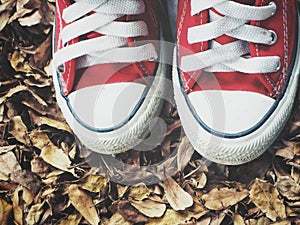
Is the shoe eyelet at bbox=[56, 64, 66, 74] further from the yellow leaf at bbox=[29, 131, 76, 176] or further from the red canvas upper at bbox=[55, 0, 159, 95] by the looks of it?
the yellow leaf at bbox=[29, 131, 76, 176]

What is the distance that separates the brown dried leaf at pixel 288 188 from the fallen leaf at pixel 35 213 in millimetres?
357

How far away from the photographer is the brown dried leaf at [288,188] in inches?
32.4

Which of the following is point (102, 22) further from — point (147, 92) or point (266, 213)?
point (266, 213)

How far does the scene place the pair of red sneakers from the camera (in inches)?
30.3

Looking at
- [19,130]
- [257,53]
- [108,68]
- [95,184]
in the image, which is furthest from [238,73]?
[19,130]

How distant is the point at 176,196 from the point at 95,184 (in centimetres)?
13

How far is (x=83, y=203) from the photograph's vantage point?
0.88 meters

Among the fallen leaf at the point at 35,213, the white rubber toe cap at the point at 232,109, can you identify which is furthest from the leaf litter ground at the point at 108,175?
the white rubber toe cap at the point at 232,109

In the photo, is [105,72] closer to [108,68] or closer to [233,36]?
[108,68]

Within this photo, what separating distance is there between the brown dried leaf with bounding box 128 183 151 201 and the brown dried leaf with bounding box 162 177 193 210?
28 mm

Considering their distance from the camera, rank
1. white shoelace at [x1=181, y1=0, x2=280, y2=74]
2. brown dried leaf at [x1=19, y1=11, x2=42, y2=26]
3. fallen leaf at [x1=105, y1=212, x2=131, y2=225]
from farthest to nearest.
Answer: brown dried leaf at [x1=19, y1=11, x2=42, y2=26], fallen leaf at [x1=105, y1=212, x2=131, y2=225], white shoelace at [x1=181, y1=0, x2=280, y2=74]

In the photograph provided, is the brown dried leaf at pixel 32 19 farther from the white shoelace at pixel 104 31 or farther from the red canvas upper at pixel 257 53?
the red canvas upper at pixel 257 53

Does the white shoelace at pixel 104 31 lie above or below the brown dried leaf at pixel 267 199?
above

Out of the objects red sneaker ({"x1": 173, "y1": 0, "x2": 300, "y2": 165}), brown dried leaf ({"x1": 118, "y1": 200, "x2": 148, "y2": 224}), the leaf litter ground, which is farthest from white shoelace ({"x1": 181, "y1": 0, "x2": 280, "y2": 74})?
brown dried leaf ({"x1": 118, "y1": 200, "x2": 148, "y2": 224})
